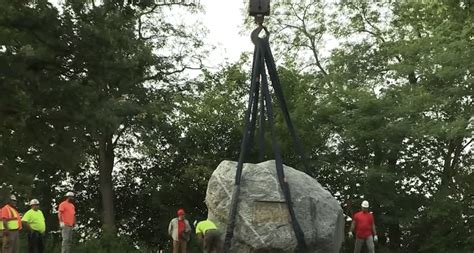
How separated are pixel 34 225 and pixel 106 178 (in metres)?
12.5

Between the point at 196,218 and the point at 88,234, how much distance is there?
14.3 feet

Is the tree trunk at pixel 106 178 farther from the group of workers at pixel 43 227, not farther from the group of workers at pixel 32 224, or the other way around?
the group of workers at pixel 32 224

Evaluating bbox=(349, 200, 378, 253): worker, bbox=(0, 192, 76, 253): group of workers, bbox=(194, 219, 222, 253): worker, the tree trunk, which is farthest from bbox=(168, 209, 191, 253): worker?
the tree trunk

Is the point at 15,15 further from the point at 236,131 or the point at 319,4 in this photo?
the point at 319,4

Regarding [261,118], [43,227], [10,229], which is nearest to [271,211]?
[261,118]

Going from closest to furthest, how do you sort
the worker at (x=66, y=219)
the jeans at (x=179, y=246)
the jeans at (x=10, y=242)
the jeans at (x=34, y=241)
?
the jeans at (x=10, y=242) → the worker at (x=66, y=219) → the jeans at (x=34, y=241) → the jeans at (x=179, y=246)

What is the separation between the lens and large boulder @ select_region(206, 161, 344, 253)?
10336 mm

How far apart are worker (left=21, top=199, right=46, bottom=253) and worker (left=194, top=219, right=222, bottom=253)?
5526 mm

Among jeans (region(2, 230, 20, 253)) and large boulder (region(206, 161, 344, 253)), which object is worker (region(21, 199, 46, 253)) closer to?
jeans (region(2, 230, 20, 253))

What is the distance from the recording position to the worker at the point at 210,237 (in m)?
10.4

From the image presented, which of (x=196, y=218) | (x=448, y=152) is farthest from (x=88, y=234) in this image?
(x=448, y=152)

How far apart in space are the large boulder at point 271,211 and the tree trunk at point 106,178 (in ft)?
53.3

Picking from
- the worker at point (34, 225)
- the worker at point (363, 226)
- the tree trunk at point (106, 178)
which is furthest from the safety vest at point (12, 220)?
the tree trunk at point (106, 178)

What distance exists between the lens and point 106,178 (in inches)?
1075
